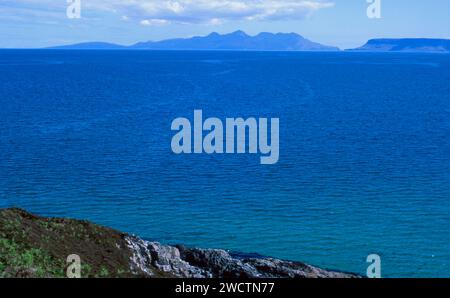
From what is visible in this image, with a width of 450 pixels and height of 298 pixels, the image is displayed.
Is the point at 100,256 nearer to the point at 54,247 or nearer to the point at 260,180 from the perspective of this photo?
the point at 54,247

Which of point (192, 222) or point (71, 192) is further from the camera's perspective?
point (71, 192)

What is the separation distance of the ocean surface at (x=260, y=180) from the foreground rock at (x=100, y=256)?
903 centimetres

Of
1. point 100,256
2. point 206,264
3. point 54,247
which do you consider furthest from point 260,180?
point 54,247

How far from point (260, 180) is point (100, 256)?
3233 centimetres

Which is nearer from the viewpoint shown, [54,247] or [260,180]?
[54,247]

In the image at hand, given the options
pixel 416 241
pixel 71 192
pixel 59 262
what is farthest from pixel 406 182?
pixel 59 262

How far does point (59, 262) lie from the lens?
22.9m

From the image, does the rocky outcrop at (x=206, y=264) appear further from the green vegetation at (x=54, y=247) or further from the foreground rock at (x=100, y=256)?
the green vegetation at (x=54, y=247)

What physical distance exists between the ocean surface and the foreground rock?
29.6 ft

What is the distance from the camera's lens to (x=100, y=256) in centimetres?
2583

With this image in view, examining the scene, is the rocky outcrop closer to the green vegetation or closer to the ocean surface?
A: the green vegetation

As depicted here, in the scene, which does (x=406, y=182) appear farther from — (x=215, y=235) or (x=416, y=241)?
(x=215, y=235)

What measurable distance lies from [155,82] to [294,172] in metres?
108
